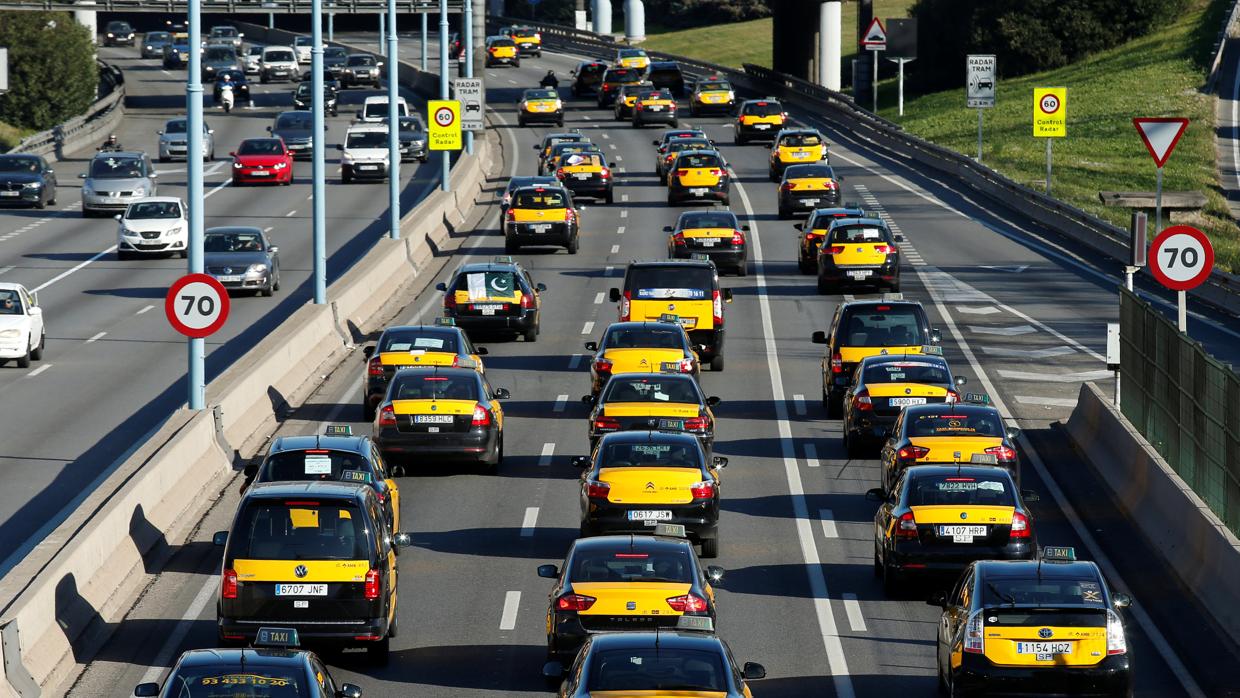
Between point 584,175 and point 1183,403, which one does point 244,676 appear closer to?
point 1183,403

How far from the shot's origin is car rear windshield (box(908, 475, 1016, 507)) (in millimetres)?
20203

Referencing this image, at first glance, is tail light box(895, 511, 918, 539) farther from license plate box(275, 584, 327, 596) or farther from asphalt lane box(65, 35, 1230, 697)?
license plate box(275, 584, 327, 596)

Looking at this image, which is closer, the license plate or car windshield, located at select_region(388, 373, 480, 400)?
the license plate

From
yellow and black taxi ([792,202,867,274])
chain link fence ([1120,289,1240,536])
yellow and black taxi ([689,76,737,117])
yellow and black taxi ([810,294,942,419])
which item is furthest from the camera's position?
yellow and black taxi ([689,76,737,117])

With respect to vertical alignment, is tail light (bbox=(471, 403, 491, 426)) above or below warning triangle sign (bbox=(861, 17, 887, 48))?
below

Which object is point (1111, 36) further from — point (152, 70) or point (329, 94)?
point (152, 70)

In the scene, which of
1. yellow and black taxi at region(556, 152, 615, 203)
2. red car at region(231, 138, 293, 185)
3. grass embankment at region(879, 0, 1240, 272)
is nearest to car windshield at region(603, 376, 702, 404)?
grass embankment at region(879, 0, 1240, 272)

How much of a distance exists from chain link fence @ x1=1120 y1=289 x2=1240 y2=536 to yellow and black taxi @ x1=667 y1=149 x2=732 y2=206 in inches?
1143

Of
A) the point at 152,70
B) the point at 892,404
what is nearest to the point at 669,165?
the point at 892,404

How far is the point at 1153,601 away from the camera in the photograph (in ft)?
66.2

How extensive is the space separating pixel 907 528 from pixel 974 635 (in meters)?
4.40

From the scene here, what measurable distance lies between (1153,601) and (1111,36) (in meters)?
82.8

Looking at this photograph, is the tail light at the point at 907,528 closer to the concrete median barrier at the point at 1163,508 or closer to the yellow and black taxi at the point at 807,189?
the concrete median barrier at the point at 1163,508

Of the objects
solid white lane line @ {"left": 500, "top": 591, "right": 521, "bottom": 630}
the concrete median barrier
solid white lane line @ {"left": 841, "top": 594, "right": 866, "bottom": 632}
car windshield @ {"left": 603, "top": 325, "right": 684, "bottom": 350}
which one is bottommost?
solid white lane line @ {"left": 841, "top": 594, "right": 866, "bottom": 632}
